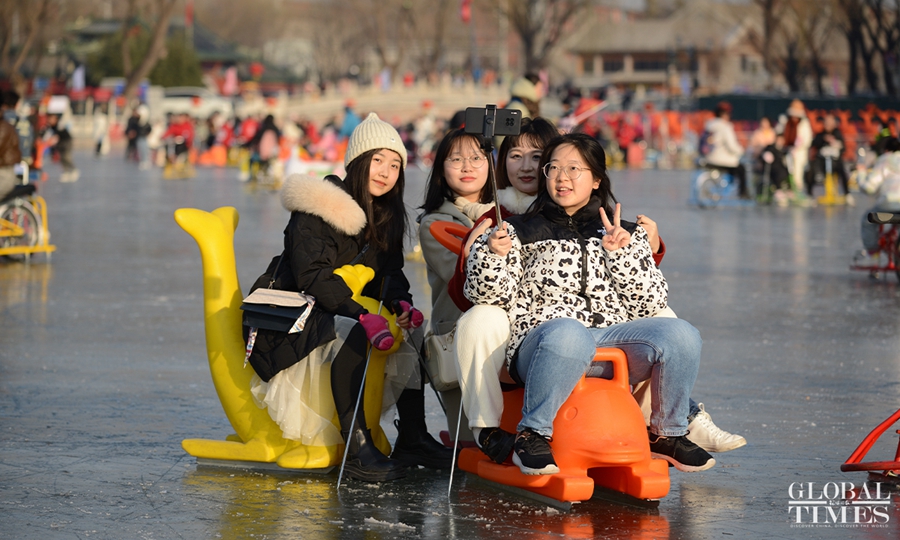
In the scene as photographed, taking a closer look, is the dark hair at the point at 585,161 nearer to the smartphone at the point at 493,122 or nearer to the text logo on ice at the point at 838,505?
the smartphone at the point at 493,122

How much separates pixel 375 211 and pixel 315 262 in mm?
425

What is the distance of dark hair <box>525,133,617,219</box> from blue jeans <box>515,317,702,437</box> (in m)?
0.51

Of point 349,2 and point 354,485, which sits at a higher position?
point 349,2

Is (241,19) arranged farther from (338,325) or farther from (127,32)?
(338,325)

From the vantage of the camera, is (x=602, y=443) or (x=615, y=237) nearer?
(x=602, y=443)

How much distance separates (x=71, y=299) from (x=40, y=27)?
171 feet

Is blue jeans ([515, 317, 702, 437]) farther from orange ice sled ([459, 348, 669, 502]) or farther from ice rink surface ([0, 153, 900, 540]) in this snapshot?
ice rink surface ([0, 153, 900, 540])

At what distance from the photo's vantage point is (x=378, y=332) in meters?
4.71

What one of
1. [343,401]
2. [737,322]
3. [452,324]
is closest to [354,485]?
[343,401]

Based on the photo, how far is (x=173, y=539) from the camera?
4141 millimetres

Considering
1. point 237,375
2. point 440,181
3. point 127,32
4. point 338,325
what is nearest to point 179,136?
point 440,181

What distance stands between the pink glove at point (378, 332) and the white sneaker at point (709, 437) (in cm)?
118

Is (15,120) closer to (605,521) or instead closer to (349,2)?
(605,521)

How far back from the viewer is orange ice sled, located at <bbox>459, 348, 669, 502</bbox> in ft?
14.1
